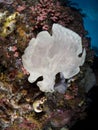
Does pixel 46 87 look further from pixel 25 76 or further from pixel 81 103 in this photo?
pixel 81 103

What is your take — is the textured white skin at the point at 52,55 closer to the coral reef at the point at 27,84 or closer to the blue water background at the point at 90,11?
the coral reef at the point at 27,84

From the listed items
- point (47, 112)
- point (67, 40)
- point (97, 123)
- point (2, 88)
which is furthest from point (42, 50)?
point (97, 123)

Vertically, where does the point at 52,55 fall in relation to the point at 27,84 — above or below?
above

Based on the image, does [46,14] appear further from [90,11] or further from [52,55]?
[90,11]

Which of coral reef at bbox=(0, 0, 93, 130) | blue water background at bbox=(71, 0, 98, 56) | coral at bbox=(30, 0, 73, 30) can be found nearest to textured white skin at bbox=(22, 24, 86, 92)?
coral reef at bbox=(0, 0, 93, 130)

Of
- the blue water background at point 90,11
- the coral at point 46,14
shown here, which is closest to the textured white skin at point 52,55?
the coral at point 46,14

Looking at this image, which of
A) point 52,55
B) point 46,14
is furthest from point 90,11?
point 52,55

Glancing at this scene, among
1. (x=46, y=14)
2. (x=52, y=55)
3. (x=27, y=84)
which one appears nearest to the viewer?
(x=52, y=55)
